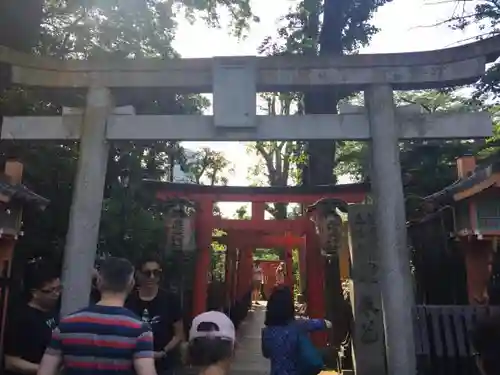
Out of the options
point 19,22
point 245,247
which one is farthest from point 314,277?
point 19,22

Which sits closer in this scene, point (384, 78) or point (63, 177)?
point (384, 78)

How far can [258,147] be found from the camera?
26.8m

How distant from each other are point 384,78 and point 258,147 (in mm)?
21611

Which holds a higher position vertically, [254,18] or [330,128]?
[254,18]

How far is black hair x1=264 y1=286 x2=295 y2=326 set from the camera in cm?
340

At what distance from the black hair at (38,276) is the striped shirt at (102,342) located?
82 centimetres

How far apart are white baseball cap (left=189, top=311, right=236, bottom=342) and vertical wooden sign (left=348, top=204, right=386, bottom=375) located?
5.79 meters

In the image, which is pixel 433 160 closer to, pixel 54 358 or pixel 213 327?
pixel 213 327

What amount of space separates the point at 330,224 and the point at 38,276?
22.0 feet

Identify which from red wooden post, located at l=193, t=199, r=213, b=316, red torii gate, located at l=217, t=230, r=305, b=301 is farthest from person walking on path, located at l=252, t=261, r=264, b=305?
red wooden post, located at l=193, t=199, r=213, b=316

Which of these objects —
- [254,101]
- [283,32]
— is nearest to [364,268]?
[254,101]

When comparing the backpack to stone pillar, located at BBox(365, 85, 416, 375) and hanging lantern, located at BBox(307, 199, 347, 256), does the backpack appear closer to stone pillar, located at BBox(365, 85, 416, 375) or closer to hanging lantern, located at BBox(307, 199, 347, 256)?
stone pillar, located at BBox(365, 85, 416, 375)

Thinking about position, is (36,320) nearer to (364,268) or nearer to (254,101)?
(254,101)

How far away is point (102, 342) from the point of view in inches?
96.5
